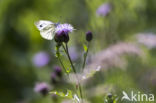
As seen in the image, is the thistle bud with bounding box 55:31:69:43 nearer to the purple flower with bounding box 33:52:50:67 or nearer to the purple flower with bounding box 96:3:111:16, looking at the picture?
the purple flower with bounding box 96:3:111:16

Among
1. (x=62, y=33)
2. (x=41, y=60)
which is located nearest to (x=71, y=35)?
(x=41, y=60)

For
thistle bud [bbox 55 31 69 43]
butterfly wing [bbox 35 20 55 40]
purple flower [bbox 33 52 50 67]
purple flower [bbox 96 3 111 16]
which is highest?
purple flower [bbox 96 3 111 16]

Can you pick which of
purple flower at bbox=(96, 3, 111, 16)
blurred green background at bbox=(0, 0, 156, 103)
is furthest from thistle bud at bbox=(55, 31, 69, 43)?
purple flower at bbox=(96, 3, 111, 16)

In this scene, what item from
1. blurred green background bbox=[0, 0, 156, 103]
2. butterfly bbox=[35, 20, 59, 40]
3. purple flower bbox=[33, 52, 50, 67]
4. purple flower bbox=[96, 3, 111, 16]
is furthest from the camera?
purple flower bbox=[33, 52, 50, 67]

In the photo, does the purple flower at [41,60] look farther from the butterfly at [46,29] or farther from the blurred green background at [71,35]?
the butterfly at [46,29]

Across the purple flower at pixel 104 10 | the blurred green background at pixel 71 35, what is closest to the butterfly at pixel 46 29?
the blurred green background at pixel 71 35
